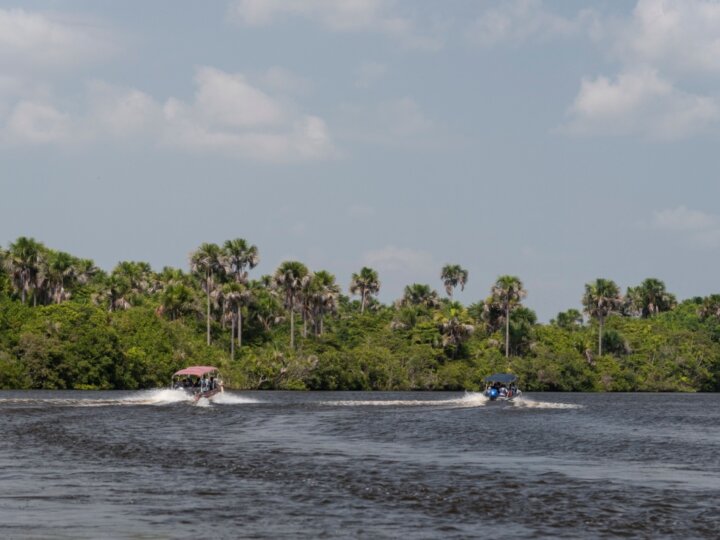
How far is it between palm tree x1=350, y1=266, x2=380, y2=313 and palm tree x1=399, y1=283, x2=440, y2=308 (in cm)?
674

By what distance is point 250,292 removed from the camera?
446 ft

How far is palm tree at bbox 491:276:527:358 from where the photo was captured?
148 m

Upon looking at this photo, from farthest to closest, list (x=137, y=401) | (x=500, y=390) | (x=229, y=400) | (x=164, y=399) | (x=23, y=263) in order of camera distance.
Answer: (x=23, y=263), (x=500, y=390), (x=229, y=400), (x=164, y=399), (x=137, y=401)

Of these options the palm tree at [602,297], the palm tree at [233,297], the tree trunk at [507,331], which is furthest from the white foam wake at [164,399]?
the palm tree at [602,297]

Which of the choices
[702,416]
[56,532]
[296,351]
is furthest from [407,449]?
[296,351]

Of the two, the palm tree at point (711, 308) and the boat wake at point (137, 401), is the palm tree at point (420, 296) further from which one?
the boat wake at point (137, 401)

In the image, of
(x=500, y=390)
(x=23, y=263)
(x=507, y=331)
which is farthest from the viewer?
(x=507, y=331)

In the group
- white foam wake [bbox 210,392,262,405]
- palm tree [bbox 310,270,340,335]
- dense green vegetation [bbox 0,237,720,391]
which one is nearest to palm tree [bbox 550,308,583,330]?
dense green vegetation [bbox 0,237,720,391]

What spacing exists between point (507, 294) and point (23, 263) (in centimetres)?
6578

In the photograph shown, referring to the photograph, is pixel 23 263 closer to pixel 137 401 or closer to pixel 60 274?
pixel 60 274

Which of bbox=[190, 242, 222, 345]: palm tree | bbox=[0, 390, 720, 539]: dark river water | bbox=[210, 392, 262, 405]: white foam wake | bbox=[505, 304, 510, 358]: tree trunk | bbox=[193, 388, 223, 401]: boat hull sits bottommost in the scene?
bbox=[0, 390, 720, 539]: dark river water

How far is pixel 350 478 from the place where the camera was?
33969 mm

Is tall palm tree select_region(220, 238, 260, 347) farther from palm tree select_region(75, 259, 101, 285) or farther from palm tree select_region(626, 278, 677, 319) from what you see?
palm tree select_region(626, 278, 677, 319)

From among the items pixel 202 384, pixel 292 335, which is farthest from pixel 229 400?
pixel 292 335
